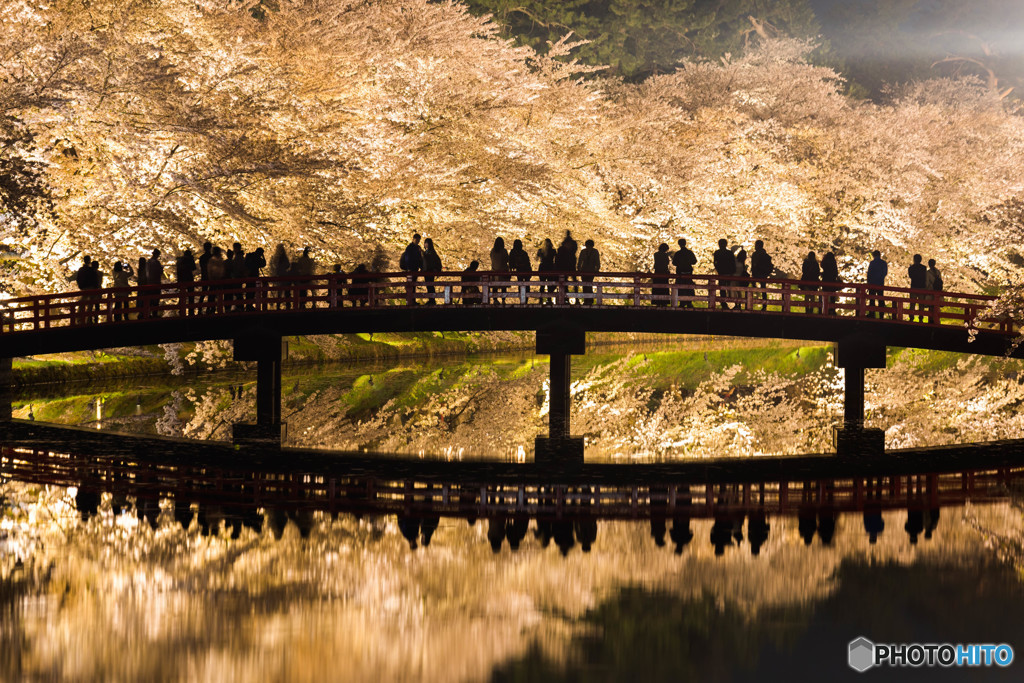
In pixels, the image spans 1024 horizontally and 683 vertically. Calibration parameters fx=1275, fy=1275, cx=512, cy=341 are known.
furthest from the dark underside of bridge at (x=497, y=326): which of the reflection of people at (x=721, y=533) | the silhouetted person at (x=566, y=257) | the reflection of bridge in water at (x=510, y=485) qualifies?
the reflection of people at (x=721, y=533)

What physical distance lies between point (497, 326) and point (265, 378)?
5.30m

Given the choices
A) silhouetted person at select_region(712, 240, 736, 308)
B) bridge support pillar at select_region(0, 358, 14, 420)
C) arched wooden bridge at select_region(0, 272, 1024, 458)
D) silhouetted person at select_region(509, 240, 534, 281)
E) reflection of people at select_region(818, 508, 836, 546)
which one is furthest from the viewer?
bridge support pillar at select_region(0, 358, 14, 420)

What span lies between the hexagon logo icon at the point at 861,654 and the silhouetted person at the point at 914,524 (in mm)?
3817

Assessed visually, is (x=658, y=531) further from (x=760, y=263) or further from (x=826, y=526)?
(x=760, y=263)

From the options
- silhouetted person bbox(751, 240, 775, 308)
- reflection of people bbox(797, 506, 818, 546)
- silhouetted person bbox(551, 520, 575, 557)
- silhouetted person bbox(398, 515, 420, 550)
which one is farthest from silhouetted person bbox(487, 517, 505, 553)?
silhouetted person bbox(751, 240, 775, 308)

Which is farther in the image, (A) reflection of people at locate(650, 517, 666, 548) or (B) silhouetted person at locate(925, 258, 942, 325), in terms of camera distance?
(B) silhouetted person at locate(925, 258, 942, 325)

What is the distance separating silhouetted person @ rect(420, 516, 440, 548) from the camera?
14.7m

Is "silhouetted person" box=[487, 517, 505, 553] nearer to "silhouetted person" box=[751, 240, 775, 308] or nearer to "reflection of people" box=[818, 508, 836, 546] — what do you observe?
"reflection of people" box=[818, 508, 836, 546]

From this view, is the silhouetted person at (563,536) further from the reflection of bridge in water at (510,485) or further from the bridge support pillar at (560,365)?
the bridge support pillar at (560,365)

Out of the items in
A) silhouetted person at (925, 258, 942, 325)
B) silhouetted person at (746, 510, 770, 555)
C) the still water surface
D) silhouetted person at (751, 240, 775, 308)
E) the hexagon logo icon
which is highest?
silhouetted person at (751, 240, 775, 308)

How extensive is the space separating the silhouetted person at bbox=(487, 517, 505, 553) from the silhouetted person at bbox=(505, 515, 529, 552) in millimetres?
73

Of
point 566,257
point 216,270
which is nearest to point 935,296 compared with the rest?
point 566,257

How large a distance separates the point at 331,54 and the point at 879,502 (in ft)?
68.4

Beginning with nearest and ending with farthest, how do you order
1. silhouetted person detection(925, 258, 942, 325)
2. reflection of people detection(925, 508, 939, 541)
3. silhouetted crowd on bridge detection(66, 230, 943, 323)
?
reflection of people detection(925, 508, 939, 541) → silhouetted crowd on bridge detection(66, 230, 943, 323) → silhouetted person detection(925, 258, 942, 325)
